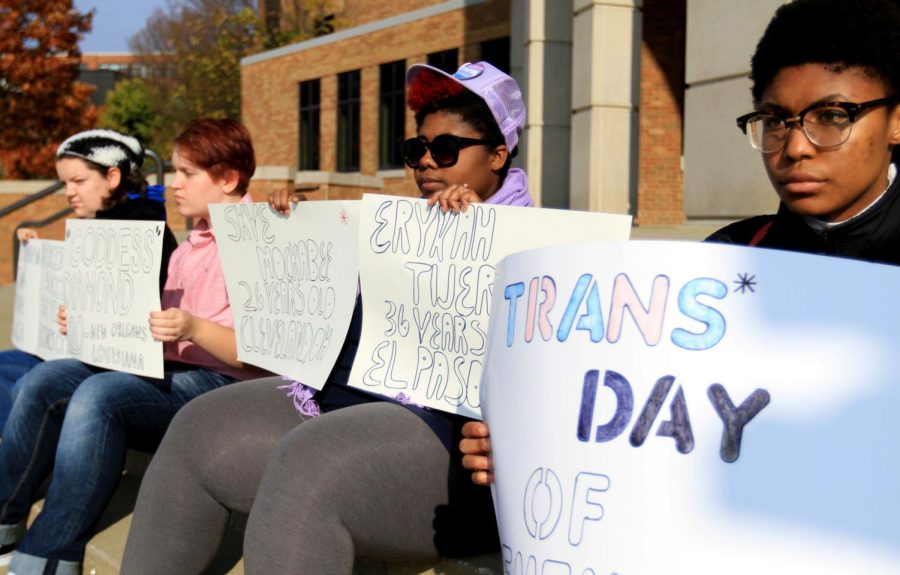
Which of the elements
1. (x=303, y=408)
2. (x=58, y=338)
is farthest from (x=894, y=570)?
(x=58, y=338)

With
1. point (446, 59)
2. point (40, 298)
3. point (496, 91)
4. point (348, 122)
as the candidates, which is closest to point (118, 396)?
point (40, 298)

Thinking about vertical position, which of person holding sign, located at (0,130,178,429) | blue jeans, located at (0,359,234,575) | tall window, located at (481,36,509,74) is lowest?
blue jeans, located at (0,359,234,575)

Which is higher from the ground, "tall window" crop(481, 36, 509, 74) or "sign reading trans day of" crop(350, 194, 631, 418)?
"tall window" crop(481, 36, 509, 74)

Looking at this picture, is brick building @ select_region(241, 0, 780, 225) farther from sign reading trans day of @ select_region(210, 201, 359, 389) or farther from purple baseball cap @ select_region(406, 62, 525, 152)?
sign reading trans day of @ select_region(210, 201, 359, 389)

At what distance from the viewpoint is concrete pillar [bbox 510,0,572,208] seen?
14.4 metres

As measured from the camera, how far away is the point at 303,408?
2979 millimetres

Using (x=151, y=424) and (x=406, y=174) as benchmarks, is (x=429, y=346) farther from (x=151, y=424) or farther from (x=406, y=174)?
(x=406, y=174)

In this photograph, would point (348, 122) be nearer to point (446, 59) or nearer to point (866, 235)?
point (446, 59)

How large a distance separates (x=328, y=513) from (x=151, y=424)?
1351 mm

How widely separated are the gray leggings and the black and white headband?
186 cm

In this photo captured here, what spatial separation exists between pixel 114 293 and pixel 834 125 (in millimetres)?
2770

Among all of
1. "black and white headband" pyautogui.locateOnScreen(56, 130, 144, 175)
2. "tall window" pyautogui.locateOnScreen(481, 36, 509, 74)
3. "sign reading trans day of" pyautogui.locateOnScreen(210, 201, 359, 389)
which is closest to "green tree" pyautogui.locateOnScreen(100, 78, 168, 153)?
"tall window" pyautogui.locateOnScreen(481, 36, 509, 74)

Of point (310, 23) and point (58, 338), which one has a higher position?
point (310, 23)

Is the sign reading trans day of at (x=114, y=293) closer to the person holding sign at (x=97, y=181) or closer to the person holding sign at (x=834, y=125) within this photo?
the person holding sign at (x=97, y=181)
